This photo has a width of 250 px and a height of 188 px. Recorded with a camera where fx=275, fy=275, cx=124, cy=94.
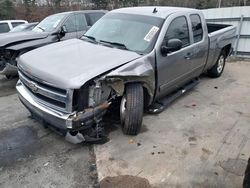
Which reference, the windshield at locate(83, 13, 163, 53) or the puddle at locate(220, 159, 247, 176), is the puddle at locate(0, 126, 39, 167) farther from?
the puddle at locate(220, 159, 247, 176)

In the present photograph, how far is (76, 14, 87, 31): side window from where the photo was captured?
8188mm

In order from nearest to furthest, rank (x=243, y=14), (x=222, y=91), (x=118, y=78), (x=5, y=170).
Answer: (x=5, y=170) < (x=118, y=78) < (x=222, y=91) < (x=243, y=14)

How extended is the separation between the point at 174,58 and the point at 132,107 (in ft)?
4.61

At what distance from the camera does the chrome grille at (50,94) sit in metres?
3.47

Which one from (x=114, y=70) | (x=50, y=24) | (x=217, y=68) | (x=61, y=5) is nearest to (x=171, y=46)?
(x=114, y=70)

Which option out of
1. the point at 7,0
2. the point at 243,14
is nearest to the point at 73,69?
the point at 243,14

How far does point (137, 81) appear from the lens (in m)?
4.11

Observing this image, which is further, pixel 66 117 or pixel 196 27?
pixel 196 27

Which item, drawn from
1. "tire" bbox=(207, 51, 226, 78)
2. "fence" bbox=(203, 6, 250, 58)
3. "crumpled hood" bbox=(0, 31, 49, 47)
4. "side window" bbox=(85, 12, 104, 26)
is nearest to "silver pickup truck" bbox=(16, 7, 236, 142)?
"tire" bbox=(207, 51, 226, 78)

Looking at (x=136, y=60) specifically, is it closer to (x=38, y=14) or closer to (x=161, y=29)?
(x=161, y=29)

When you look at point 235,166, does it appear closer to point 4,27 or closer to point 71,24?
point 71,24

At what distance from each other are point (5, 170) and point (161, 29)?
10.4 ft

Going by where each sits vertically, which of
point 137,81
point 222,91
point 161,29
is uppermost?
point 161,29

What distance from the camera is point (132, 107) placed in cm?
402
